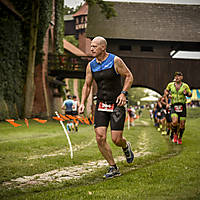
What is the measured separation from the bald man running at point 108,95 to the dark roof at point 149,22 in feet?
80.9

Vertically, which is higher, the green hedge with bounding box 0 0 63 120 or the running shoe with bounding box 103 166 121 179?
the green hedge with bounding box 0 0 63 120

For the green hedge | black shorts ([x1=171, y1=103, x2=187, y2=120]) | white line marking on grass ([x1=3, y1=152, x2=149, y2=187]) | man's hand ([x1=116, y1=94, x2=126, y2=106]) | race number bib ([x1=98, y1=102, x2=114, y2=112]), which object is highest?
the green hedge

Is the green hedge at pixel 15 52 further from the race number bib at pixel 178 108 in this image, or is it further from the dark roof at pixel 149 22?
the race number bib at pixel 178 108

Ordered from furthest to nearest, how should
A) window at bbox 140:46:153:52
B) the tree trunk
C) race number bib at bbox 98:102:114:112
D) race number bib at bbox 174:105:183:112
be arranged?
window at bbox 140:46:153:52, the tree trunk, race number bib at bbox 174:105:183:112, race number bib at bbox 98:102:114:112

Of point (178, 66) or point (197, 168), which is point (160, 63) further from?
point (197, 168)

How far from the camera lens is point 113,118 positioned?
555 centimetres

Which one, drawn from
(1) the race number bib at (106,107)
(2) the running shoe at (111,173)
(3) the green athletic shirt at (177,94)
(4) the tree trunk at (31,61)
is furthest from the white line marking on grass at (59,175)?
(4) the tree trunk at (31,61)

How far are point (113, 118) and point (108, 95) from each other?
1.29ft

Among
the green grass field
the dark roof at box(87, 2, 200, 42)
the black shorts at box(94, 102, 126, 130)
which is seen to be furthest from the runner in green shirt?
the dark roof at box(87, 2, 200, 42)

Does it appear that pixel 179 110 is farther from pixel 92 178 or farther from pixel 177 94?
pixel 92 178

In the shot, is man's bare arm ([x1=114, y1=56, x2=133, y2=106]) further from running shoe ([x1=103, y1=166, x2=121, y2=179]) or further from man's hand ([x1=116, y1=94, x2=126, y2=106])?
running shoe ([x1=103, y1=166, x2=121, y2=179])

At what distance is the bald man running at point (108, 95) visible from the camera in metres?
5.54

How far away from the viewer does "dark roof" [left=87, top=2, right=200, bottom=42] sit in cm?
3055

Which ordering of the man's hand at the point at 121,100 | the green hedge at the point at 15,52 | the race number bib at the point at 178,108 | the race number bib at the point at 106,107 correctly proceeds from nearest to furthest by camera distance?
the man's hand at the point at 121,100
the race number bib at the point at 106,107
the race number bib at the point at 178,108
the green hedge at the point at 15,52
